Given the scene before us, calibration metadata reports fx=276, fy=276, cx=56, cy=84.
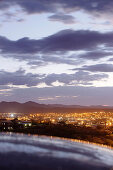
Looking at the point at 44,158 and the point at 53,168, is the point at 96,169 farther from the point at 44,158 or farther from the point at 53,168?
the point at 44,158

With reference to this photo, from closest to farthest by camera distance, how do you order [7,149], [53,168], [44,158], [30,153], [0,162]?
[53,168]
[0,162]
[44,158]
[30,153]
[7,149]

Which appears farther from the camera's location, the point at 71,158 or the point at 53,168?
the point at 71,158

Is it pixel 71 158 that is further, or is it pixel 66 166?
pixel 71 158

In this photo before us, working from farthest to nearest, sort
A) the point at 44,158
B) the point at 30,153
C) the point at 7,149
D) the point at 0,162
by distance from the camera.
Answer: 1. the point at 7,149
2. the point at 30,153
3. the point at 44,158
4. the point at 0,162

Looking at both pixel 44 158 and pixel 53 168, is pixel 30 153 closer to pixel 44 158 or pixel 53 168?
pixel 44 158

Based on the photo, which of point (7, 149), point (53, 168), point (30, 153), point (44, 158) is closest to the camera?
point (53, 168)

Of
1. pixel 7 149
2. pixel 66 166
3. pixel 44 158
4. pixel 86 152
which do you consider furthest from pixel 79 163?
pixel 7 149

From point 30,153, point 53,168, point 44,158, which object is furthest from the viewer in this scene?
point 30,153

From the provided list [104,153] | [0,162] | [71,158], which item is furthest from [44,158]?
[104,153]
